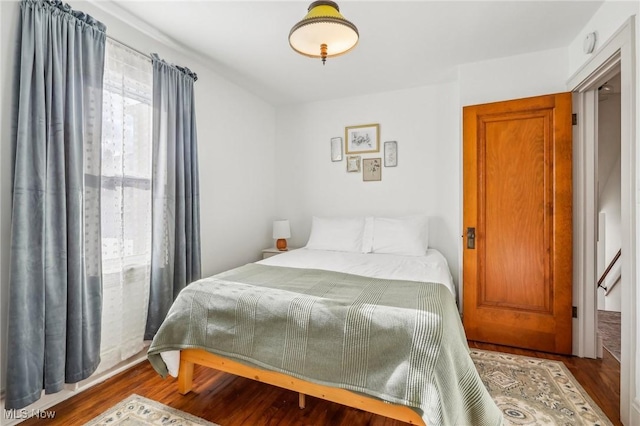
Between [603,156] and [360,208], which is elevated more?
[603,156]

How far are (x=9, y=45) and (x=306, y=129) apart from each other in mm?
2878

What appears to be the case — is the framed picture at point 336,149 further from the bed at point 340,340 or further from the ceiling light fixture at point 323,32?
the ceiling light fixture at point 323,32

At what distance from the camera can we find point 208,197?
3.04 metres

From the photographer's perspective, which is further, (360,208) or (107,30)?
(360,208)

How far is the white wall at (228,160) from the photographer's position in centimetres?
272

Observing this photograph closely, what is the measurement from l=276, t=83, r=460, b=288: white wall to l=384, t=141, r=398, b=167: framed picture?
0.17 feet

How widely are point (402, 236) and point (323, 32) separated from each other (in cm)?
214

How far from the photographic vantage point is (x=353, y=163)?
12.4ft

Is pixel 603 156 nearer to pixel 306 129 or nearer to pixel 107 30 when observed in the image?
pixel 306 129

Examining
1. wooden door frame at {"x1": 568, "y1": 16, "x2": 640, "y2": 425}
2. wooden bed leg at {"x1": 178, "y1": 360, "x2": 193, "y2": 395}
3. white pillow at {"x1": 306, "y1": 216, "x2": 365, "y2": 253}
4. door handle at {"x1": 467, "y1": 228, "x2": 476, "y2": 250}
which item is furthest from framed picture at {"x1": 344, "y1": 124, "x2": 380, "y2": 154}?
wooden bed leg at {"x1": 178, "y1": 360, "x2": 193, "y2": 395}

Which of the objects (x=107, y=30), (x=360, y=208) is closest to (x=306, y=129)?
(x=360, y=208)

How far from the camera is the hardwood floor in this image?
1.70m

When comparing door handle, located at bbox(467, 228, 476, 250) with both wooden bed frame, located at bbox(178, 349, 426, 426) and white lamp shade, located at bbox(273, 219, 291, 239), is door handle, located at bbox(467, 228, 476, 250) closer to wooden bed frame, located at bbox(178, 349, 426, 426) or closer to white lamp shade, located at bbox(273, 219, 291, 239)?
wooden bed frame, located at bbox(178, 349, 426, 426)

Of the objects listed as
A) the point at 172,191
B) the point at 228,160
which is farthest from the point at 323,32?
the point at 228,160
